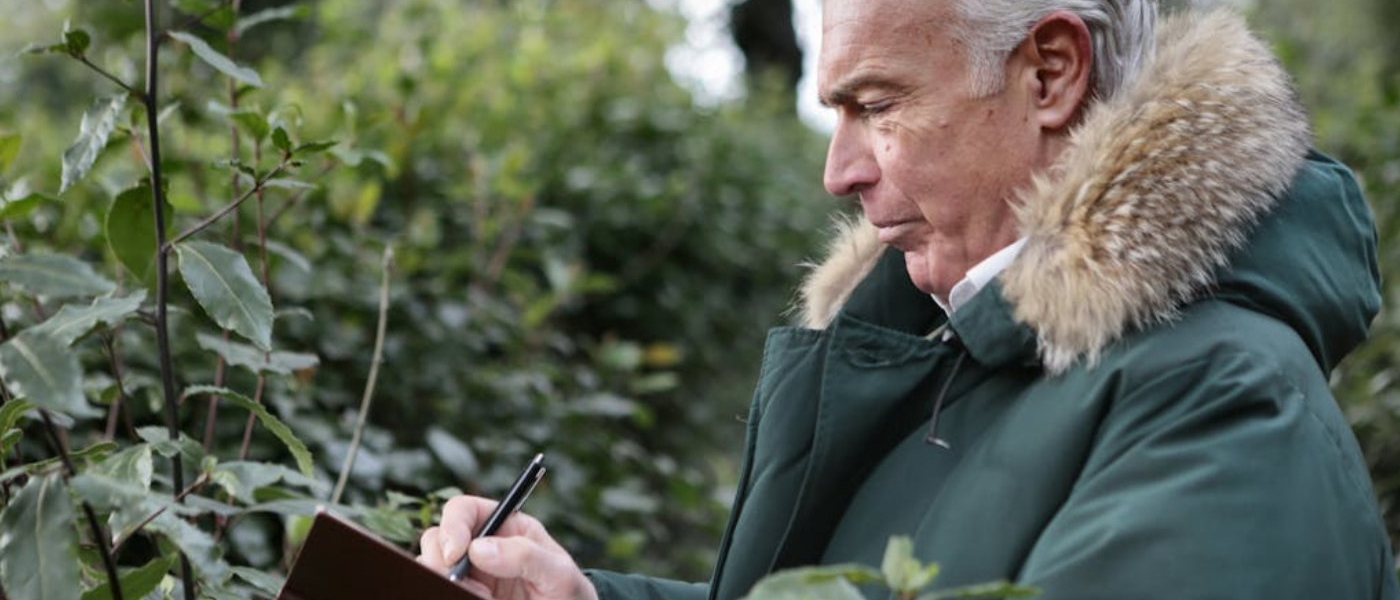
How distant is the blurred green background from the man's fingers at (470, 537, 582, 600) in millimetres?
397

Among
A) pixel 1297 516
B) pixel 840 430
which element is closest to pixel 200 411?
pixel 840 430

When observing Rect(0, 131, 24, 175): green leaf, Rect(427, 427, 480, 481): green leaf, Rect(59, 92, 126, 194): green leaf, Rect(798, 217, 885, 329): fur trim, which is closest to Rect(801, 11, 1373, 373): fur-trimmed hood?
Rect(798, 217, 885, 329): fur trim

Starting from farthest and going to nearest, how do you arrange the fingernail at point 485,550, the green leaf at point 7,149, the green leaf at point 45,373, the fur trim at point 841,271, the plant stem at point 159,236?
the green leaf at point 7,149, the fur trim at point 841,271, the fingernail at point 485,550, the plant stem at point 159,236, the green leaf at point 45,373

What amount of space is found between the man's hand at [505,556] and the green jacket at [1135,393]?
0.20 metres

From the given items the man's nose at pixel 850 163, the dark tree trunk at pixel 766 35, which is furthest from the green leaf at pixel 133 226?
the dark tree trunk at pixel 766 35

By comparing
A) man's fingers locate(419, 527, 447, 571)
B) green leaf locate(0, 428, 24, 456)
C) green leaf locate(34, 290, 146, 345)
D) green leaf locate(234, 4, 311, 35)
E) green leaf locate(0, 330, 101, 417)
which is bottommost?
man's fingers locate(419, 527, 447, 571)

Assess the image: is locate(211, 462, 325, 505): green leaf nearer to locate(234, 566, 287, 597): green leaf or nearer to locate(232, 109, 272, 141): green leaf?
locate(234, 566, 287, 597): green leaf

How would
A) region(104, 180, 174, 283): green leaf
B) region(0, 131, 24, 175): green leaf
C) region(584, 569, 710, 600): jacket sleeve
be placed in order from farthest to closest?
region(0, 131, 24, 175): green leaf < region(584, 569, 710, 600): jacket sleeve < region(104, 180, 174, 283): green leaf

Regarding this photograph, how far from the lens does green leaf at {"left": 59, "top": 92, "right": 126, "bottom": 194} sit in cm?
185

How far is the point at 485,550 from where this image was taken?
194cm

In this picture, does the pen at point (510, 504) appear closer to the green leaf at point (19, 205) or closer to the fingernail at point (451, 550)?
the fingernail at point (451, 550)

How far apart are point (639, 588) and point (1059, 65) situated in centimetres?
89

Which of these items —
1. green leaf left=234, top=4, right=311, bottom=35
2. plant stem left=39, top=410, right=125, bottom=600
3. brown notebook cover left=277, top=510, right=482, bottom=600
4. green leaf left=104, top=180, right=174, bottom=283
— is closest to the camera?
plant stem left=39, top=410, right=125, bottom=600

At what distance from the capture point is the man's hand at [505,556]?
6.40 feet
